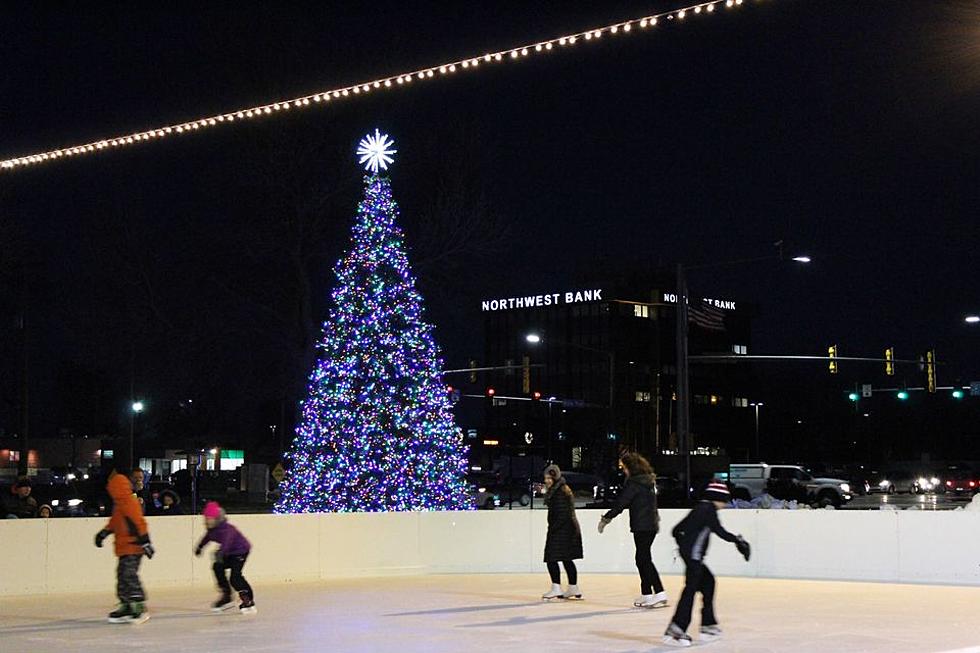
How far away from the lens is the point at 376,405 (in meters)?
23.5

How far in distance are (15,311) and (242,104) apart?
1339 centimetres

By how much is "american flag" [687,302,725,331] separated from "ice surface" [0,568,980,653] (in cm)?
1563

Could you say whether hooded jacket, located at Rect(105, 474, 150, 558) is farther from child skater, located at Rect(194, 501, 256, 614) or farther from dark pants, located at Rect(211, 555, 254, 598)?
dark pants, located at Rect(211, 555, 254, 598)

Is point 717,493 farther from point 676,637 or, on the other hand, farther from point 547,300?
point 547,300

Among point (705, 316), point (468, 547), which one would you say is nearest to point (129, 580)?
point (468, 547)

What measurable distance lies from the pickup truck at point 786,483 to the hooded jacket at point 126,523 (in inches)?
1217

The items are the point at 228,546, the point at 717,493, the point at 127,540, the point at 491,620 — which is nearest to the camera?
the point at 717,493

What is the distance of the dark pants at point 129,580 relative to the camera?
485 inches

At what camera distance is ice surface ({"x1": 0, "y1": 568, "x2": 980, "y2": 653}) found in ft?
35.4

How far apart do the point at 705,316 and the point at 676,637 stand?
2329 cm

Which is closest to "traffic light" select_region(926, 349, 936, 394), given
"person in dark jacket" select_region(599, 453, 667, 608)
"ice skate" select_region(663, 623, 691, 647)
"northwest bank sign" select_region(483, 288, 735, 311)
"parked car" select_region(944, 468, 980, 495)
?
"parked car" select_region(944, 468, 980, 495)

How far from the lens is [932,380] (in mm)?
38906

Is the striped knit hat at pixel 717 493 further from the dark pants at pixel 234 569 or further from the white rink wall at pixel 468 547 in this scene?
the white rink wall at pixel 468 547

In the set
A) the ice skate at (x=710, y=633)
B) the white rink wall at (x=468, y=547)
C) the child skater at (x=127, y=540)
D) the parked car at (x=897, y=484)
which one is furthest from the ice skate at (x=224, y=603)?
the parked car at (x=897, y=484)
